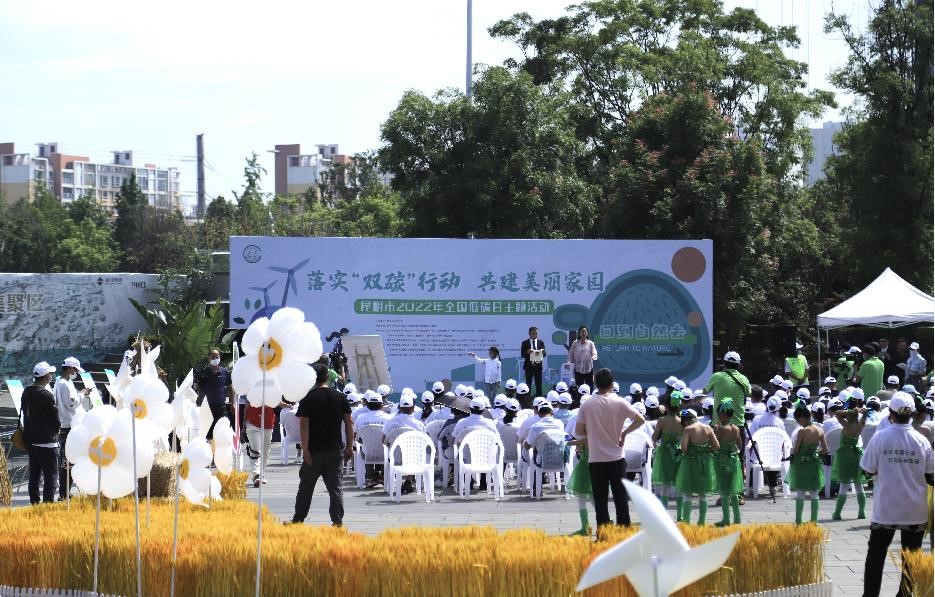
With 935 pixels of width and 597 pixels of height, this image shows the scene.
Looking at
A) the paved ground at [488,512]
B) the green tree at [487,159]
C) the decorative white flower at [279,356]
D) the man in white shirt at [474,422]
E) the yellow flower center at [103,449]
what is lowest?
the paved ground at [488,512]

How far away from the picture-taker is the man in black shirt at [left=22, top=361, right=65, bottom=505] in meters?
12.8

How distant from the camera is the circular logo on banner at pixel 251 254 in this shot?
2402 cm

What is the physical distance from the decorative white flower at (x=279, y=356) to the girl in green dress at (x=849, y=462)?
7018 mm

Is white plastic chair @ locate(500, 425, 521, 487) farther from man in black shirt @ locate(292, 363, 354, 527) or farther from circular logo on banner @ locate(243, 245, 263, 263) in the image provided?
circular logo on banner @ locate(243, 245, 263, 263)

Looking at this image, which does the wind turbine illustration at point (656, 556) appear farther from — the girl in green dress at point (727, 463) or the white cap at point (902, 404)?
the girl in green dress at point (727, 463)

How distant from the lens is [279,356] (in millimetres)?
7613

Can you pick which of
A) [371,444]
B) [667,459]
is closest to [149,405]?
[667,459]

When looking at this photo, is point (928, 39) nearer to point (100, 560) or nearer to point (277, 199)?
point (100, 560)

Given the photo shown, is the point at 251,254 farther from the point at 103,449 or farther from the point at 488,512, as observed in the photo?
the point at 103,449

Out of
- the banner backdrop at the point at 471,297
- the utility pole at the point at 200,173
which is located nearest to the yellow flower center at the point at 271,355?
the banner backdrop at the point at 471,297

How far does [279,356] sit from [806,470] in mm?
6158

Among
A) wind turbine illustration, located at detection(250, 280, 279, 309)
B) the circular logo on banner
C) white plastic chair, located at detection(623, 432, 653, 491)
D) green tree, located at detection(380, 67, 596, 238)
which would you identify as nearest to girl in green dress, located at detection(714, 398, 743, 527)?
white plastic chair, located at detection(623, 432, 653, 491)

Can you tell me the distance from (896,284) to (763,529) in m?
16.2

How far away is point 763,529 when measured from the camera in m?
7.79
